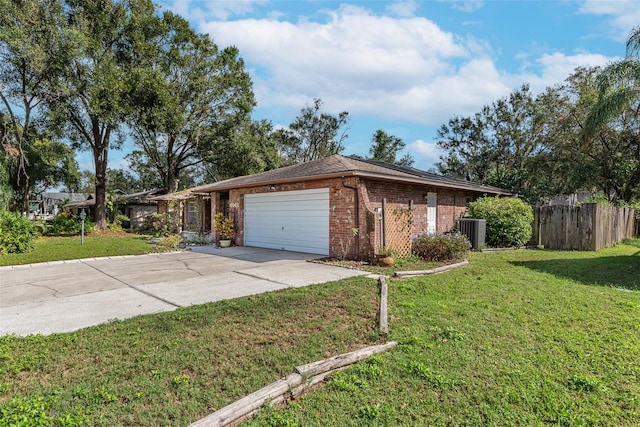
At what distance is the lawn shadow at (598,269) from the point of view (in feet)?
22.1

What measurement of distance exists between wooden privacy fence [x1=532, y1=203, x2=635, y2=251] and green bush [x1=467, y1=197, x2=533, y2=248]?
0.50 metres

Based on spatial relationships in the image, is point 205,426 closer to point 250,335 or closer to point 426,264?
point 250,335

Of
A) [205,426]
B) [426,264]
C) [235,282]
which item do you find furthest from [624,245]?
[205,426]

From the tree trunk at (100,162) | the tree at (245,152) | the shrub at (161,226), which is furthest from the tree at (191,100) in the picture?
the shrub at (161,226)

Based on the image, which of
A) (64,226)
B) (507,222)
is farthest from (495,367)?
(64,226)

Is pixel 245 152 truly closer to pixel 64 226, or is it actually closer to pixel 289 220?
pixel 64 226

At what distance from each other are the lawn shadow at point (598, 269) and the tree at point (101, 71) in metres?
19.6

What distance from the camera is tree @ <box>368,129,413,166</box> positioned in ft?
107

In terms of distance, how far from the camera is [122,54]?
20000 millimetres

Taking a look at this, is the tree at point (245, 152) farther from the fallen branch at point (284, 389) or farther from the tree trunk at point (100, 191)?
the fallen branch at point (284, 389)

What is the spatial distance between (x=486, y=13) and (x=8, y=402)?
11655 mm

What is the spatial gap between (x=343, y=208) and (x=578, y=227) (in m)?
8.19

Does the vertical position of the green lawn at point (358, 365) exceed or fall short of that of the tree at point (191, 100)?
it falls short

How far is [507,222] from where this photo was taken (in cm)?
1201
